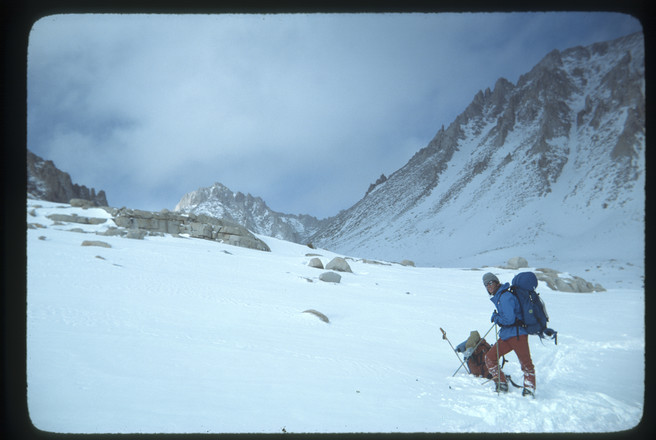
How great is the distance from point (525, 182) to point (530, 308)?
8790 cm

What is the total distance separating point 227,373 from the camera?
151 inches

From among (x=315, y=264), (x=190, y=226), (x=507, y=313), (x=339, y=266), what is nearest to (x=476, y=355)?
(x=507, y=313)

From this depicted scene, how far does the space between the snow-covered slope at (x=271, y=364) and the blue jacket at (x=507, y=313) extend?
74 cm

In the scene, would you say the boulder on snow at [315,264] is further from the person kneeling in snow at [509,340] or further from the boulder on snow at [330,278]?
the person kneeling in snow at [509,340]

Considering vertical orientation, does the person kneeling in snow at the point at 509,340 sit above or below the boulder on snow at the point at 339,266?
below

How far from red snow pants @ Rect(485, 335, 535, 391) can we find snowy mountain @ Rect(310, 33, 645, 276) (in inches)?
1481

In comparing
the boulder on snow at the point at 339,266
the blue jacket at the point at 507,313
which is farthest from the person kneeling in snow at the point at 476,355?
the boulder on snow at the point at 339,266

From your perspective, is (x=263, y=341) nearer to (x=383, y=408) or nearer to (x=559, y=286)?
(x=383, y=408)

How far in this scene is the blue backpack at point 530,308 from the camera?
418 cm

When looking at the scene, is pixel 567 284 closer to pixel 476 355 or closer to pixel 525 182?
pixel 476 355

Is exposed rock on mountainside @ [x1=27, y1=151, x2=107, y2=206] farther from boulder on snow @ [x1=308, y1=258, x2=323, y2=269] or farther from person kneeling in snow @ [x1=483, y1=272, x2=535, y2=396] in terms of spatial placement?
person kneeling in snow @ [x1=483, y1=272, x2=535, y2=396]

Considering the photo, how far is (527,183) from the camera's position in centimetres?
7856

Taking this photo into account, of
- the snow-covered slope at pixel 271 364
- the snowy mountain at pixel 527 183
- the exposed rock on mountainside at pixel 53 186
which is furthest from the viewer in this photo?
the snowy mountain at pixel 527 183

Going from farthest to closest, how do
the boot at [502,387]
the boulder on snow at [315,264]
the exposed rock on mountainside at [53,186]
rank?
the exposed rock on mountainside at [53,186]
the boulder on snow at [315,264]
the boot at [502,387]
